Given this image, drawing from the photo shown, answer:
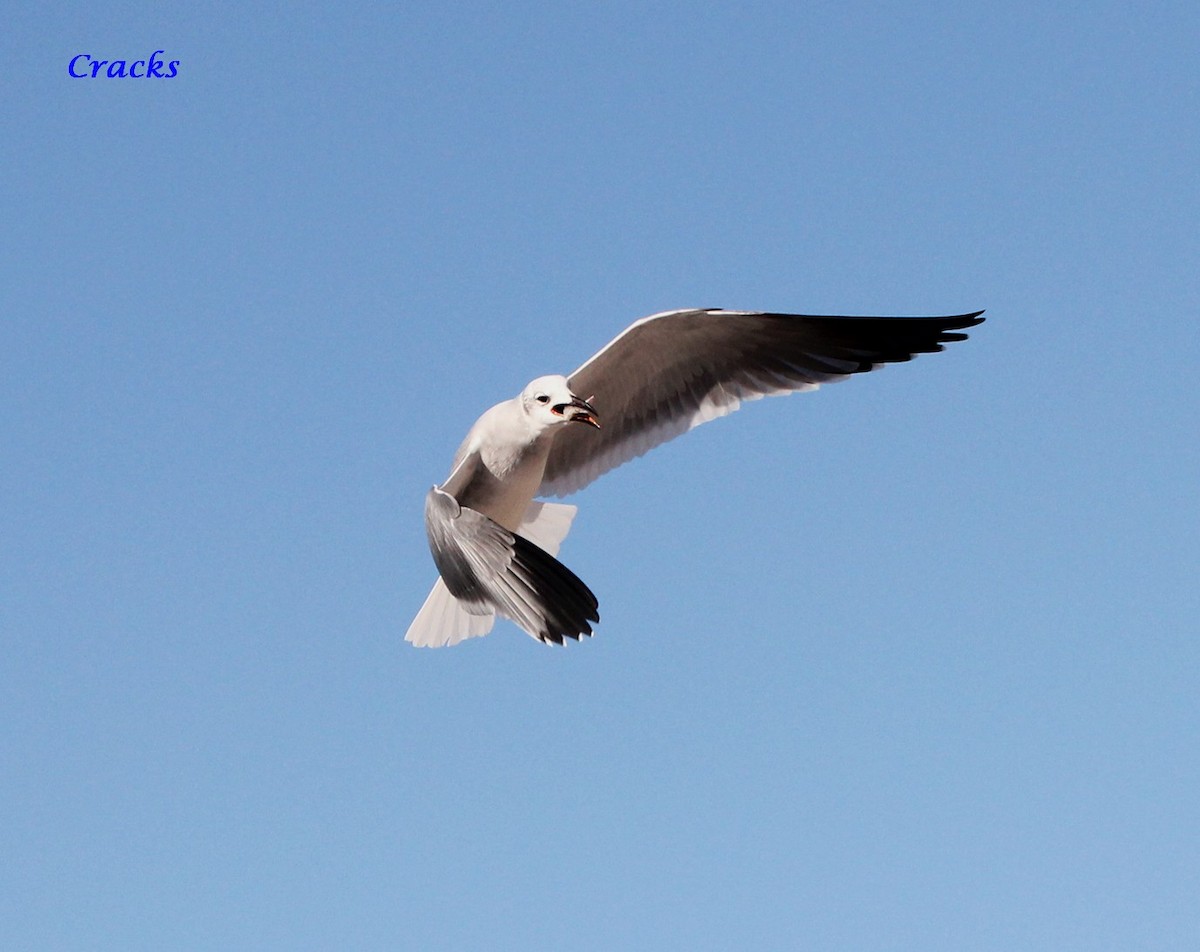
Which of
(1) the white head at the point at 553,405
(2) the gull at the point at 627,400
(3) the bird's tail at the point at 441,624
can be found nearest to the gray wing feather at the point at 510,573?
(2) the gull at the point at 627,400

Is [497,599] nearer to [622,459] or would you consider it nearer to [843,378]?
[622,459]

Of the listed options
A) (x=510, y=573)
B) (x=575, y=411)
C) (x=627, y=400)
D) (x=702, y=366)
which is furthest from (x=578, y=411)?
(x=702, y=366)

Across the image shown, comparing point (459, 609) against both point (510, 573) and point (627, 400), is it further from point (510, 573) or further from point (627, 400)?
point (510, 573)

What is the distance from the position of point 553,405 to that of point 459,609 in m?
0.92

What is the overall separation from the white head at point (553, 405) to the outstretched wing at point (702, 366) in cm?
44

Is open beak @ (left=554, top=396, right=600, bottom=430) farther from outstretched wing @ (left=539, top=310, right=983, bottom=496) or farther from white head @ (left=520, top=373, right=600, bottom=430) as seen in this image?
outstretched wing @ (left=539, top=310, right=983, bottom=496)

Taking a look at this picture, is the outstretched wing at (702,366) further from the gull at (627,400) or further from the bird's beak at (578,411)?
the bird's beak at (578,411)

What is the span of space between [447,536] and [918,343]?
5.76 ft

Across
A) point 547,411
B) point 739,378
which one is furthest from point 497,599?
point 739,378

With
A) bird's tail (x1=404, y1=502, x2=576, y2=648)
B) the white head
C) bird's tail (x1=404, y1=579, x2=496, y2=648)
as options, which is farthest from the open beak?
bird's tail (x1=404, y1=579, x2=496, y2=648)

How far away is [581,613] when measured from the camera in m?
3.32

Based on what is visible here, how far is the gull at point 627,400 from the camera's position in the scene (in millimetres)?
3979

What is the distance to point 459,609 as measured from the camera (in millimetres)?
4473

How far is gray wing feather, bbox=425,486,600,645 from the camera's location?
3.33 metres
